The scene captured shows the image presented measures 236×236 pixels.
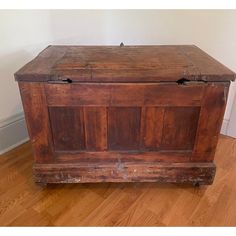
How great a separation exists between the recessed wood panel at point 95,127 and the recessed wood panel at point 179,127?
24 centimetres

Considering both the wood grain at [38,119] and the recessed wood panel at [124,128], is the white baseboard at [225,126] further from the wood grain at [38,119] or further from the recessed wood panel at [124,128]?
the wood grain at [38,119]

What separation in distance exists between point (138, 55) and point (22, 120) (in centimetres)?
78

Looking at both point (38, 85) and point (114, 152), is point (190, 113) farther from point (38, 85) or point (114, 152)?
point (38, 85)

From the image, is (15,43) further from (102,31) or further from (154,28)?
(154,28)

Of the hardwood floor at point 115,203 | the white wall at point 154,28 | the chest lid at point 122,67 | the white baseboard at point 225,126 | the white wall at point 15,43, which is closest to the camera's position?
the chest lid at point 122,67

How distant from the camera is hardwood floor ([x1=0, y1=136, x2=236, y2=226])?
0.93 m

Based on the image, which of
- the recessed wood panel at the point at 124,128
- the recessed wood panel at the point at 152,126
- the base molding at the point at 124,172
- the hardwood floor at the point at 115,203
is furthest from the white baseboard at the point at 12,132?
the recessed wood panel at the point at 152,126

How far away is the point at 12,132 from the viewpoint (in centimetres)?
132

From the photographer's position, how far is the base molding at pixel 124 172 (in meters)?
1.00

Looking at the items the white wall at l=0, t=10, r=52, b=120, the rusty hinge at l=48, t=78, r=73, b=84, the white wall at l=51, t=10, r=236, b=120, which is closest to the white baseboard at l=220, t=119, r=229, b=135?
the white wall at l=51, t=10, r=236, b=120

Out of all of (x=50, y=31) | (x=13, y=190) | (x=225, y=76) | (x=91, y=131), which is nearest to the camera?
(x=225, y=76)

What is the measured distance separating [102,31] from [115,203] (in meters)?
1.00

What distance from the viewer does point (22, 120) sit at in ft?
4.46
